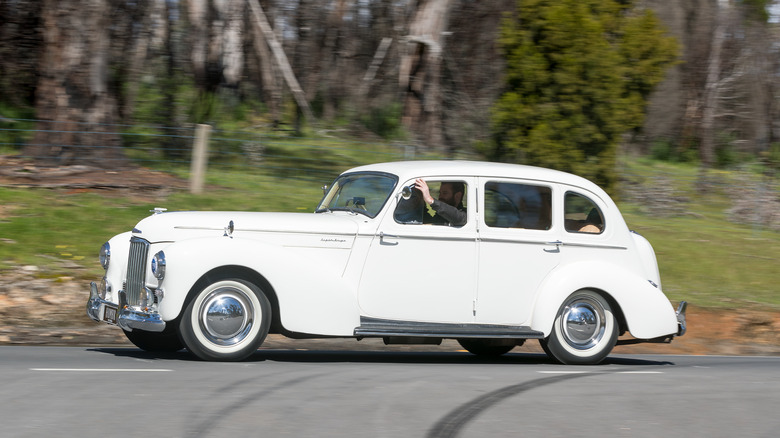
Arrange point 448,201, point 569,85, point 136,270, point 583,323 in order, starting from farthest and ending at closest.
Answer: point 569,85 → point 583,323 → point 448,201 → point 136,270

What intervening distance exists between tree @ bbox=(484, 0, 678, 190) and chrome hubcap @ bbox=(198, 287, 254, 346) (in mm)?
11439

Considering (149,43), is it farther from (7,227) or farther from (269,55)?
(7,227)

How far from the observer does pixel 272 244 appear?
8188mm

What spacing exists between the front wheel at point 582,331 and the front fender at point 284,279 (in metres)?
2.05

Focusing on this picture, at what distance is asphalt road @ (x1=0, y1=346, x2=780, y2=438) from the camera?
5.76m

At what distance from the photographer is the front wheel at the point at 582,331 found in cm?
921

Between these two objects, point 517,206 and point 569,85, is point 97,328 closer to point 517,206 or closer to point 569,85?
point 517,206

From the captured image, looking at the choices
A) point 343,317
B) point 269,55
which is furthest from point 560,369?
point 269,55

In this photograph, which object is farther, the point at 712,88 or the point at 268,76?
the point at 712,88

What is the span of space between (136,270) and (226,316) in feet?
3.10

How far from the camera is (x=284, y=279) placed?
812 centimetres

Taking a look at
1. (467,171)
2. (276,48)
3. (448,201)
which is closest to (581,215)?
(467,171)

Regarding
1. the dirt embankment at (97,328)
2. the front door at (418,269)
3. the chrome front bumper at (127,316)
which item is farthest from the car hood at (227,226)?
the dirt embankment at (97,328)

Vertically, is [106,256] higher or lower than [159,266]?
higher
